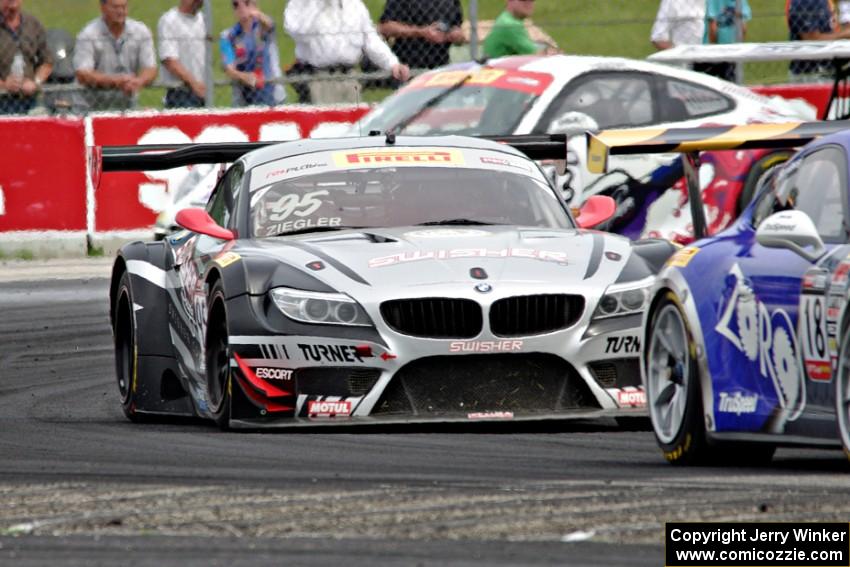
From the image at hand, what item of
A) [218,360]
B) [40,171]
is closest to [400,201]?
[218,360]

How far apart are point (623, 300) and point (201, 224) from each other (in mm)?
2082

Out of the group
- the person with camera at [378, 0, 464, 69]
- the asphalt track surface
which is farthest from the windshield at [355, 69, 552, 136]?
the asphalt track surface

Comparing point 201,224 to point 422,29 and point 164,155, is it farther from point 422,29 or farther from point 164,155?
point 422,29

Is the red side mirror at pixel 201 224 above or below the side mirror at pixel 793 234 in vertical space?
below

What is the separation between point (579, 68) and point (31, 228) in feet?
18.7

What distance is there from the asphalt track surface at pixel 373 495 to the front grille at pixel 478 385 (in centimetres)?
13

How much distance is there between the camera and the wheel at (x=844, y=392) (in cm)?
683

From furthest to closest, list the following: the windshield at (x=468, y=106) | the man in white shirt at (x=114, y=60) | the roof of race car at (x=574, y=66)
A: 1. the man in white shirt at (x=114, y=60)
2. the roof of race car at (x=574, y=66)
3. the windshield at (x=468, y=106)

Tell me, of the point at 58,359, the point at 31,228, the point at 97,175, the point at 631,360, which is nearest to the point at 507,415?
the point at 631,360

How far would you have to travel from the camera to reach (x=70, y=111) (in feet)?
62.2

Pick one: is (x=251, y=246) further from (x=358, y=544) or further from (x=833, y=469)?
(x=358, y=544)

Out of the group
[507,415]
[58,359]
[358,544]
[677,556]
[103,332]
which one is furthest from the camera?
[103,332]

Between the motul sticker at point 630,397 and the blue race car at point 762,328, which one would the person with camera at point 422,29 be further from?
the blue race car at point 762,328

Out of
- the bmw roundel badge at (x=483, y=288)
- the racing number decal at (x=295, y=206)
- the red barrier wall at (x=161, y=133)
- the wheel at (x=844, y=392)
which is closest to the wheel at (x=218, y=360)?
the racing number decal at (x=295, y=206)
